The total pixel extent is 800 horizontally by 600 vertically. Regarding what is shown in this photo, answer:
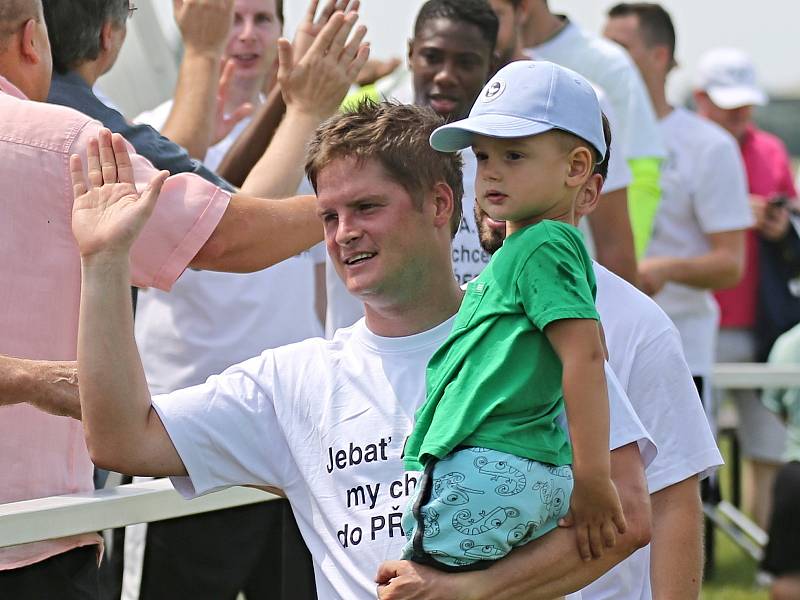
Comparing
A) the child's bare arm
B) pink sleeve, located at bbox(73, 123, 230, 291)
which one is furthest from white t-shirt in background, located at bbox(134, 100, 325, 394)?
the child's bare arm

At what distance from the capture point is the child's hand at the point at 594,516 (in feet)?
7.58

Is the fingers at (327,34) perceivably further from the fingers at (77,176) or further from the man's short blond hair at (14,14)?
the fingers at (77,176)

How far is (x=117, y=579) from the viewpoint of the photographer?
4.67m

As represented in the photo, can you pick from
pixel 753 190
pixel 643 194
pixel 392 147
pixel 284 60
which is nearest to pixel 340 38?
pixel 284 60

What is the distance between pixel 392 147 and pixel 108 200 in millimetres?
538

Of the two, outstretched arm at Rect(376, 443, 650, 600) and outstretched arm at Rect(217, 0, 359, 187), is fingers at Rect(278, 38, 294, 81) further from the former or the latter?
outstretched arm at Rect(376, 443, 650, 600)

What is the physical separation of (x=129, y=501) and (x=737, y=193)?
4131 millimetres

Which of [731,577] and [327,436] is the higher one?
[327,436]

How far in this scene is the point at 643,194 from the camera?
5.76m

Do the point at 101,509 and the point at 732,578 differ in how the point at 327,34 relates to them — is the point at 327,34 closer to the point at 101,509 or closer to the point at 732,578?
the point at 101,509

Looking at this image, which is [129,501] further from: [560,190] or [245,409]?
[560,190]

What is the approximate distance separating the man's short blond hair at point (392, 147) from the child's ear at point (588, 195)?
0.35 meters

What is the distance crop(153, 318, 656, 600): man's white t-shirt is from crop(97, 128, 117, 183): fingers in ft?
1.36

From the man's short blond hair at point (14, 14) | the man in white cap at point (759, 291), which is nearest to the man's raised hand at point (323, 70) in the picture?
the man's short blond hair at point (14, 14)
